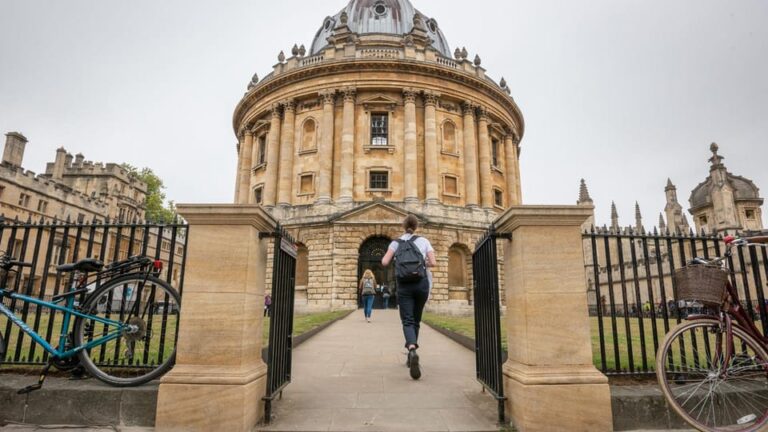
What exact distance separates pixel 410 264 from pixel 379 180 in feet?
76.5

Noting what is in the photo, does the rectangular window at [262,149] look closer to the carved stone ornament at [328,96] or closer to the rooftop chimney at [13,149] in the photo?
the carved stone ornament at [328,96]

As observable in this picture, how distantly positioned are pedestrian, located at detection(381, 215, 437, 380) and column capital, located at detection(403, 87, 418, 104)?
2455 cm

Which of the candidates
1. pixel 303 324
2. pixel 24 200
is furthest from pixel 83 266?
pixel 24 200

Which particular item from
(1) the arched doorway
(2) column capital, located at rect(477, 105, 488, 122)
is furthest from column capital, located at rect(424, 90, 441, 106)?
(1) the arched doorway

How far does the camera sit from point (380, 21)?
3681cm

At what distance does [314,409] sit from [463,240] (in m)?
23.0

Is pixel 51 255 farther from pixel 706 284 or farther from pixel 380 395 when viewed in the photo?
pixel 706 284

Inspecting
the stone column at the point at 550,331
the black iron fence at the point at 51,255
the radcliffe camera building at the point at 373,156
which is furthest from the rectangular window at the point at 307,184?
the stone column at the point at 550,331

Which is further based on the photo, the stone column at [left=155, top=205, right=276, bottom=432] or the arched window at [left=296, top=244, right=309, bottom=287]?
the arched window at [left=296, top=244, right=309, bottom=287]

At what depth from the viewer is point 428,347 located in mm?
8508

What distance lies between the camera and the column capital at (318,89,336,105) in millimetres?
29078

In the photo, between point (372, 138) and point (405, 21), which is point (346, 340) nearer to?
point (372, 138)

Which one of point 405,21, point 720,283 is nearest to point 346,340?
point 720,283

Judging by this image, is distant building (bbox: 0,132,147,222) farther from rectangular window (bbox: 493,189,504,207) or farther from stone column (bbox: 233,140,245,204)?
rectangular window (bbox: 493,189,504,207)
